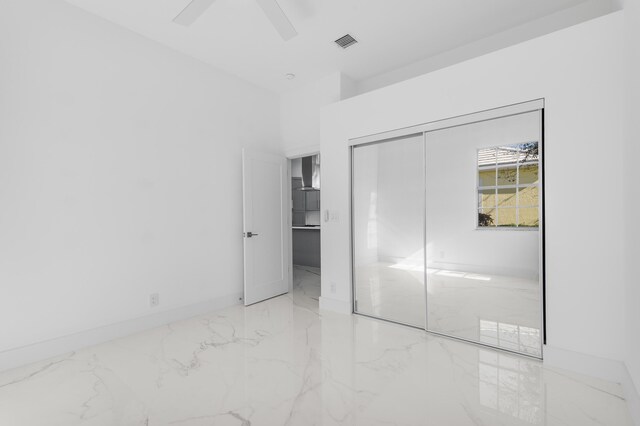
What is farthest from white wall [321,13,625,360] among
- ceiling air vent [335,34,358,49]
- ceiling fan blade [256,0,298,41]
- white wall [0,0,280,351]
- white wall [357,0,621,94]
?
white wall [0,0,280,351]

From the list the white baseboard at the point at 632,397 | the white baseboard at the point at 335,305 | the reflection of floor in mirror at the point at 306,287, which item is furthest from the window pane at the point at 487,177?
the reflection of floor in mirror at the point at 306,287

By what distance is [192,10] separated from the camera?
233 centimetres

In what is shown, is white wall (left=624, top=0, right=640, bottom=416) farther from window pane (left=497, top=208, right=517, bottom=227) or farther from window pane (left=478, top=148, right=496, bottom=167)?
window pane (left=478, top=148, right=496, bottom=167)

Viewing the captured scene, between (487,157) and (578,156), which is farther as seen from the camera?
(487,157)

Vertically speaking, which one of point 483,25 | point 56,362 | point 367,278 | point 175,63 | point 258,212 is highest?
point 483,25

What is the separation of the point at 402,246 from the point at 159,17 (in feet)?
10.9

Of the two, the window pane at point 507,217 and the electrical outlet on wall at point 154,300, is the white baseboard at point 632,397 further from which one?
the electrical outlet on wall at point 154,300

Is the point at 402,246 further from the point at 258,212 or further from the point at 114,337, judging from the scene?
the point at 114,337

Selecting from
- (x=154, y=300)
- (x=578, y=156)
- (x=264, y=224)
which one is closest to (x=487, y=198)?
(x=578, y=156)

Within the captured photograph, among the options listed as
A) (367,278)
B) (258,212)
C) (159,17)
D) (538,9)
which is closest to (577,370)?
(367,278)

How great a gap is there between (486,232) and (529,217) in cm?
34

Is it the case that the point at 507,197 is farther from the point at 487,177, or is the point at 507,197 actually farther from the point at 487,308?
the point at 487,308

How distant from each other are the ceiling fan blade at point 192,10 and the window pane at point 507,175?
106 inches

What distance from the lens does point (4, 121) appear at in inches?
92.7
